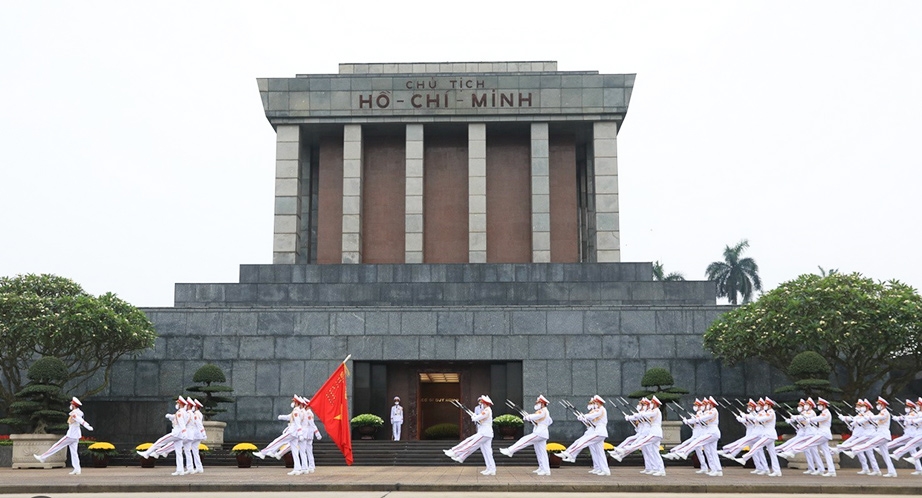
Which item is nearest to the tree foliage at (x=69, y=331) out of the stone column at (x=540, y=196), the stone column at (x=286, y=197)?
the stone column at (x=286, y=197)

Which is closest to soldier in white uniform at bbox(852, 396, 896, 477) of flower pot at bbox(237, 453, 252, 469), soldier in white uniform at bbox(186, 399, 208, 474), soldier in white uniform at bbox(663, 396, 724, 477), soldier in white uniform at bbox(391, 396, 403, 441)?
soldier in white uniform at bbox(663, 396, 724, 477)

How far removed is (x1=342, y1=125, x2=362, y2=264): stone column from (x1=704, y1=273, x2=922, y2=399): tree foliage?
1644 centimetres

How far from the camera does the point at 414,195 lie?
4262cm

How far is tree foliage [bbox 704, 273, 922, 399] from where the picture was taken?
29.2m

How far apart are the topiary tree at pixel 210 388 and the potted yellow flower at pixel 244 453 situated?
321 cm

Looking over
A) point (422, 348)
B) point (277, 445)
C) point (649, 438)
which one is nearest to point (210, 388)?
point (277, 445)

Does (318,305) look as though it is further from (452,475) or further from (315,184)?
(452,475)

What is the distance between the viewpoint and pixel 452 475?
22.7m

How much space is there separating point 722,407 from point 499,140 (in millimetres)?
18265

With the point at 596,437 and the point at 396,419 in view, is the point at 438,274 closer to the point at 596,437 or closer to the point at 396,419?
the point at 396,419

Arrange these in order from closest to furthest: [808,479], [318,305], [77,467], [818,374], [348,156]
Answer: [808,479], [77,467], [818,374], [318,305], [348,156]

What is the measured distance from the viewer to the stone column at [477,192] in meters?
42.0

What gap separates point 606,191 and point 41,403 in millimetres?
24478

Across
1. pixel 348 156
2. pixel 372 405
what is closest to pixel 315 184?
pixel 348 156
